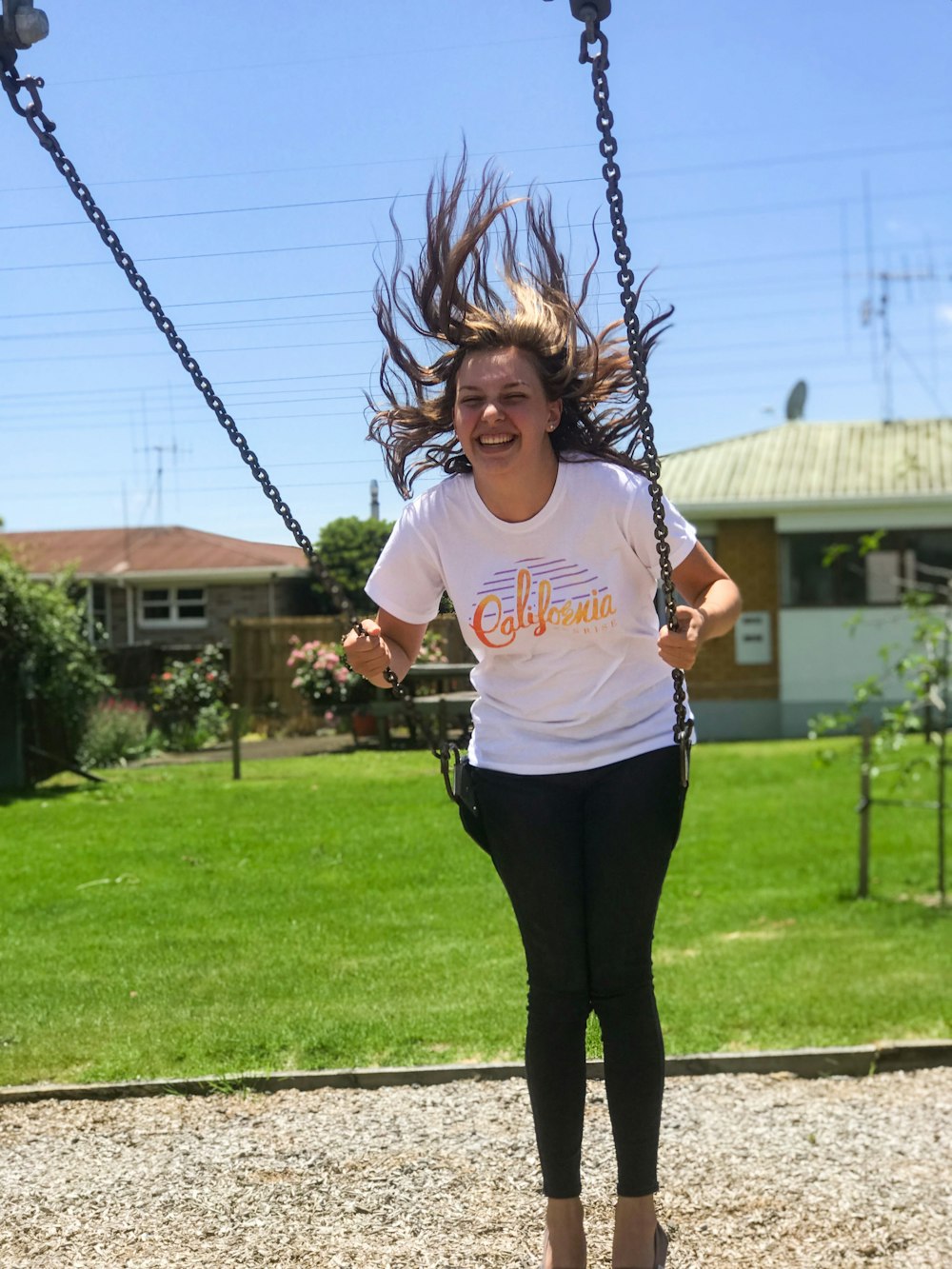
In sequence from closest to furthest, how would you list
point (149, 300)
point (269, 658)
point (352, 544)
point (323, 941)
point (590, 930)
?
point (590, 930) < point (149, 300) < point (352, 544) < point (323, 941) < point (269, 658)

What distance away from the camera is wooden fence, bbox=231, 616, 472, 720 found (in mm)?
8031

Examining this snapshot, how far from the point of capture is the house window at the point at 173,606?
12750mm

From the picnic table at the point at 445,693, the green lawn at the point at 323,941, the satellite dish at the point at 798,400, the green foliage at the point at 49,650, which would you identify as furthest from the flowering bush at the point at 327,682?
the satellite dish at the point at 798,400

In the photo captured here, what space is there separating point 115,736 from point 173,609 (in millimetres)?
7555

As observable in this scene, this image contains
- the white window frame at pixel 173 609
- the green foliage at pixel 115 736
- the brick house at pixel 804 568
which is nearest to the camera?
the green foliage at pixel 115 736

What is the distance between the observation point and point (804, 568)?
1842 cm

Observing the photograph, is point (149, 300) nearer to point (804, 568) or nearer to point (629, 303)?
point (629, 303)

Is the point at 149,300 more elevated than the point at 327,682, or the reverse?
the point at 149,300

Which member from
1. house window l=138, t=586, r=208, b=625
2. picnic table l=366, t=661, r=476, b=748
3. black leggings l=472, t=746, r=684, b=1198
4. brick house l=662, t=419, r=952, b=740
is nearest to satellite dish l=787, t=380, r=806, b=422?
brick house l=662, t=419, r=952, b=740

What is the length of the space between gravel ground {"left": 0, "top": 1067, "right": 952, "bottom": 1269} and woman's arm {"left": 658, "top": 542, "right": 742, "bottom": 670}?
4.34ft

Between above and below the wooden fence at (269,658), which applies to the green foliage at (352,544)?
above

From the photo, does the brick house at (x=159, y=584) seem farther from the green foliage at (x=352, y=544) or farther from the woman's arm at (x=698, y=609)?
the woman's arm at (x=698, y=609)

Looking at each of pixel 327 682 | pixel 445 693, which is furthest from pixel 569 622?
pixel 327 682

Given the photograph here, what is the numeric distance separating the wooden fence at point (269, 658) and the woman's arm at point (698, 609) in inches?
193
